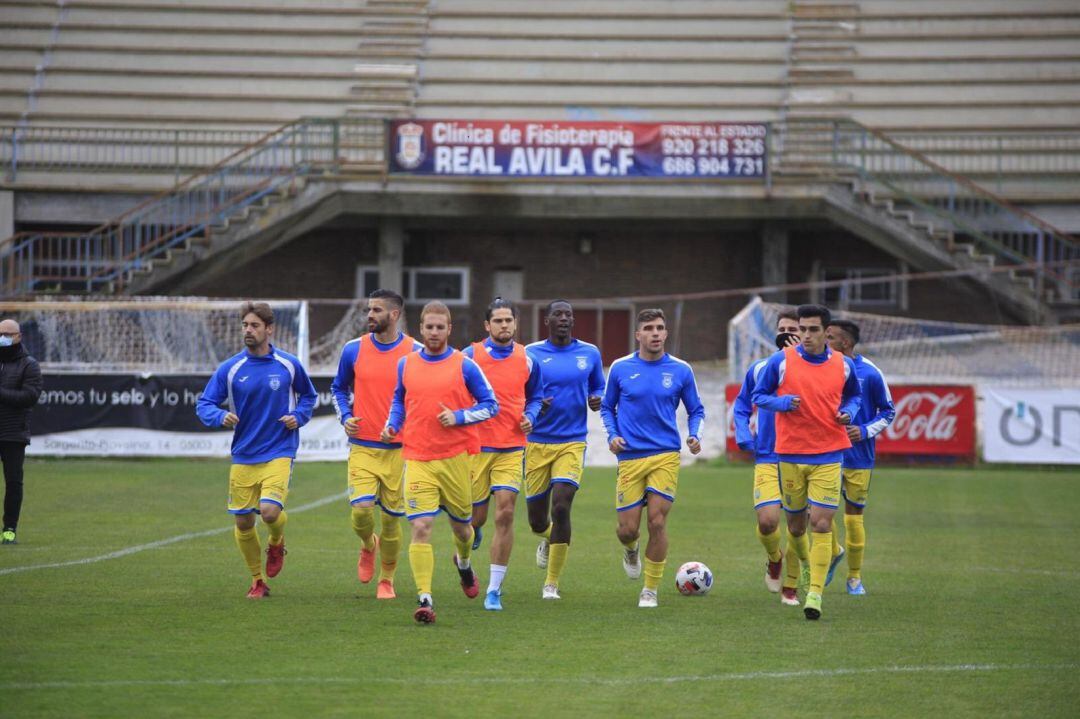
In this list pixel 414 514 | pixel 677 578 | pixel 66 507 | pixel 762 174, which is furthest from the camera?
pixel 762 174

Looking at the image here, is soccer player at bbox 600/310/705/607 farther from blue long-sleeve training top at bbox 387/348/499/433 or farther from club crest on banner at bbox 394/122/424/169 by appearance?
club crest on banner at bbox 394/122/424/169

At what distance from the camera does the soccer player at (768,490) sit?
11219 mm

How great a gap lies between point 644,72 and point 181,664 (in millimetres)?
29402

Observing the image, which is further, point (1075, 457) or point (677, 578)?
point (1075, 457)

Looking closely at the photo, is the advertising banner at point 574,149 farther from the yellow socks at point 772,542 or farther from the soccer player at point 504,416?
the yellow socks at point 772,542

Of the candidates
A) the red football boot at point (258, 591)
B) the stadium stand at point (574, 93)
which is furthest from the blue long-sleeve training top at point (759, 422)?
the stadium stand at point (574, 93)

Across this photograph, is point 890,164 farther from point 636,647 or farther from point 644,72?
point 636,647

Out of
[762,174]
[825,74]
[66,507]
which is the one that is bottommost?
[66,507]

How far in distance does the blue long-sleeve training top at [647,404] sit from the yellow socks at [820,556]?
1229 millimetres

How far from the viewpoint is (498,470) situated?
11.2 metres

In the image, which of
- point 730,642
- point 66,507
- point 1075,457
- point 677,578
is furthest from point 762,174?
point 730,642

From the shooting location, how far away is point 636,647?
30.2 ft

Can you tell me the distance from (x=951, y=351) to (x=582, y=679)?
804 inches

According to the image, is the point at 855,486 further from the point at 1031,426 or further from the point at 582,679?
the point at 1031,426
